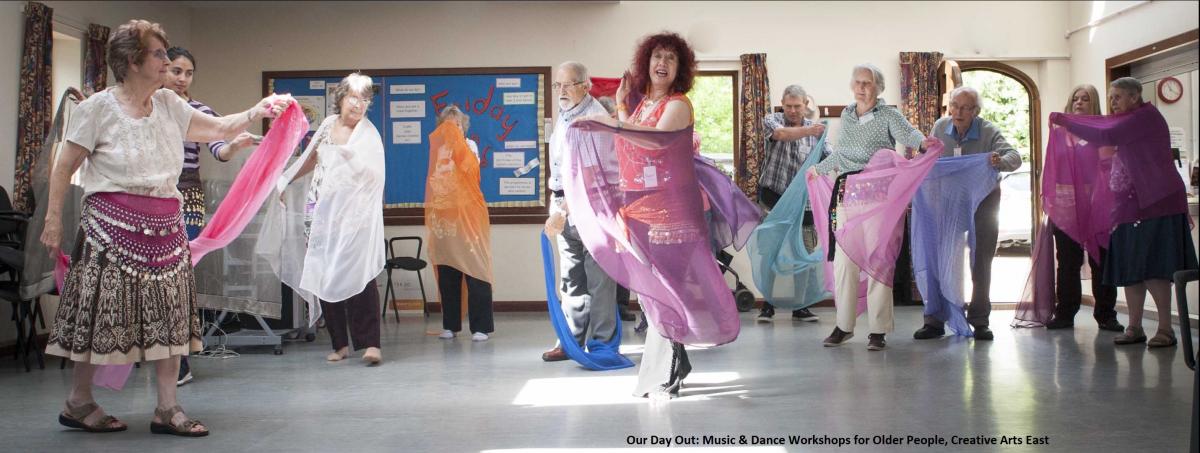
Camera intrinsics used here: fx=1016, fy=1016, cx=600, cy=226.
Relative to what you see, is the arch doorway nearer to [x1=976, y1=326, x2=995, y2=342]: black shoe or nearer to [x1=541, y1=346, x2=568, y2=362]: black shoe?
[x1=976, y1=326, x2=995, y2=342]: black shoe

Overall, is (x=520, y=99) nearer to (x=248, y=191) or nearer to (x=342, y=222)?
(x=342, y=222)

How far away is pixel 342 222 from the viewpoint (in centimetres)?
509

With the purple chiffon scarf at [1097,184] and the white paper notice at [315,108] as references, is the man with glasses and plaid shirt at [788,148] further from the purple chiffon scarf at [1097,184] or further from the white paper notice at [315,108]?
the white paper notice at [315,108]

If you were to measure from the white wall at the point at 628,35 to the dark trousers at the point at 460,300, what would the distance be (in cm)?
220

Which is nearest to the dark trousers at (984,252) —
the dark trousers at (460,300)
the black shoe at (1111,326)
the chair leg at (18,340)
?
the black shoe at (1111,326)

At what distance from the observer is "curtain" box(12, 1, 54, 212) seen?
6.22 m

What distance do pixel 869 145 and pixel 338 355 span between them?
304 centimetres

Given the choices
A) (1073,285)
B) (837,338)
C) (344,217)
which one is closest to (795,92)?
(837,338)

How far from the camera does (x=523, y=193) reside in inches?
341

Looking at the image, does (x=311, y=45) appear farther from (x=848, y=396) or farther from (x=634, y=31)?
(x=848, y=396)

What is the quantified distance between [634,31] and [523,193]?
1670 mm

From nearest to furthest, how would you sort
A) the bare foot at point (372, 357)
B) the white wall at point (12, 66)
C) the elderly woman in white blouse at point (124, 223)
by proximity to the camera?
the elderly woman in white blouse at point (124, 223), the bare foot at point (372, 357), the white wall at point (12, 66)

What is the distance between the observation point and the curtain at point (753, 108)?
332 inches

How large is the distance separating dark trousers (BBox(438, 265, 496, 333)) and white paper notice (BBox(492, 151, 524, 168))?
92.3 inches
